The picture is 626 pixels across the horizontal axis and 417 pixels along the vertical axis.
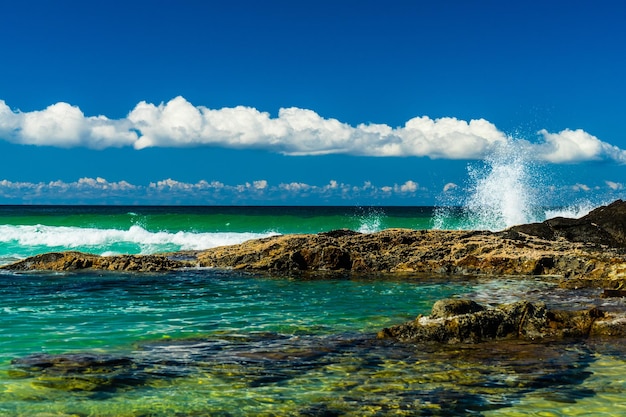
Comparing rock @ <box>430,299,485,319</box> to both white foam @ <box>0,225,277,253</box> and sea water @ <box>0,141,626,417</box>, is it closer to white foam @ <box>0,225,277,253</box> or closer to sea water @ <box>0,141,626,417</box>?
sea water @ <box>0,141,626,417</box>

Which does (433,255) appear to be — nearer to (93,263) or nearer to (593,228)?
(593,228)

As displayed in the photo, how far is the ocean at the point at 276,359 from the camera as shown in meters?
6.49

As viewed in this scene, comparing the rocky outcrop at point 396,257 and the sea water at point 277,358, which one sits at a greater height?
the rocky outcrop at point 396,257

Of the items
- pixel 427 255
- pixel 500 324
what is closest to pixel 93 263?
pixel 427 255

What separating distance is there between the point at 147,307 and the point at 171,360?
16.7 feet

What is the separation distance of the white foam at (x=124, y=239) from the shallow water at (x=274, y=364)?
2125 cm

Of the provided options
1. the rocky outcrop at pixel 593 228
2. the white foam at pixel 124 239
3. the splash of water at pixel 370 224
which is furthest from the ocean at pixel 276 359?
the splash of water at pixel 370 224

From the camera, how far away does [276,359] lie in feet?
27.7

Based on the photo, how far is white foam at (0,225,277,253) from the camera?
3544 centimetres

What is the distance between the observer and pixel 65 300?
14.2 m

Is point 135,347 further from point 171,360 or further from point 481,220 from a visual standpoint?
point 481,220

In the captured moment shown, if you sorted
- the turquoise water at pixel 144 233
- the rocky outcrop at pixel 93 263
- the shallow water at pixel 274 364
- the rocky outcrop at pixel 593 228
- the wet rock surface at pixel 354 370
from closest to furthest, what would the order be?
the shallow water at pixel 274 364 < the wet rock surface at pixel 354 370 < the rocky outcrop at pixel 593 228 < the rocky outcrop at pixel 93 263 < the turquoise water at pixel 144 233

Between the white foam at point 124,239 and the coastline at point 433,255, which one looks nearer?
the coastline at point 433,255

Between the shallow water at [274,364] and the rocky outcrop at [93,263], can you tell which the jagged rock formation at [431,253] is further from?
the shallow water at [274,364]
